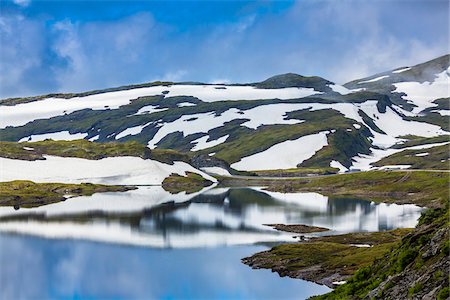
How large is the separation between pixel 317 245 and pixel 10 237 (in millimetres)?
A: 44378

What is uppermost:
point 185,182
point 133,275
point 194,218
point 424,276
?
point 185,182

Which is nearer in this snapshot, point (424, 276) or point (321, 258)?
point (424, 276)

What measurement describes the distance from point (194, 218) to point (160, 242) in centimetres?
2309

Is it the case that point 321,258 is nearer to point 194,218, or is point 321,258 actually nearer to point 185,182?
point 194,218

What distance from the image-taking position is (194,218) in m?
104

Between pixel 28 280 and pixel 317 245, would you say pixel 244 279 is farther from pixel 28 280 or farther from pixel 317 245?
pixel 28 280

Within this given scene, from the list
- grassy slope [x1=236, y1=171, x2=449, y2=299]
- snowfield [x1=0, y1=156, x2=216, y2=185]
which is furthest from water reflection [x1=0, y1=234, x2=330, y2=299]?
snowfield [x1=0, y1=156, x2=216, y2=185]

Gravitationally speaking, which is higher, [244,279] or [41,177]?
[41,177]

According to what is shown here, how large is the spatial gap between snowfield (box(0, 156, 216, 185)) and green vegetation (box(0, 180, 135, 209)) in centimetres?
1117

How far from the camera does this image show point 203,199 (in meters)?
140

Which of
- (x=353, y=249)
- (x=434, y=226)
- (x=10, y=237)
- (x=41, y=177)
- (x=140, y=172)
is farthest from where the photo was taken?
(x=140, y=172)

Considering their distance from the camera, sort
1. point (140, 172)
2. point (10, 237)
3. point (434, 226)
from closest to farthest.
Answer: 1. point (434, 226)
2. point (10, 237)
3. point (140, 172)

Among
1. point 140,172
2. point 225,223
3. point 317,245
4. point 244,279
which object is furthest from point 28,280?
point 140,172

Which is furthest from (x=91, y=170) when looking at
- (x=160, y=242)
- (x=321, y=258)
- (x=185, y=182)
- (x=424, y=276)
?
(x=424, y=276)
